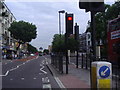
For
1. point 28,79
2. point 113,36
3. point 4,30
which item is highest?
point 4,30

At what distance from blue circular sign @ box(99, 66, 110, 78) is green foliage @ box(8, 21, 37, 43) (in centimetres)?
7417

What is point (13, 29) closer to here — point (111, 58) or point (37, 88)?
point (111, 58)

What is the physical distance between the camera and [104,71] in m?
8.07

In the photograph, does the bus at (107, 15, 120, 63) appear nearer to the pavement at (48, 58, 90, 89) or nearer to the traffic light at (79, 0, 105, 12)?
the pavement at (48, 58, 90, 89)

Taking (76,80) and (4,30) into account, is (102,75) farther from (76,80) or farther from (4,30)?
(4,30)

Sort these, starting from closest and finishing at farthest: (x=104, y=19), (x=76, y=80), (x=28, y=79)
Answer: (x=76, y=80) < (x=28, y=79) < (x=104, y=19)

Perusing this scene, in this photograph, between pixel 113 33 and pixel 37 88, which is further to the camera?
pixel 113 33

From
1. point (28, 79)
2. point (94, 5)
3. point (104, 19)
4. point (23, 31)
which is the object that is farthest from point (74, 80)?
point (23, 31)

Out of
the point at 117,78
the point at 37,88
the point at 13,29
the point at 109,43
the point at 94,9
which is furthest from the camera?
the point at 13,29

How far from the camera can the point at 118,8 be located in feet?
138

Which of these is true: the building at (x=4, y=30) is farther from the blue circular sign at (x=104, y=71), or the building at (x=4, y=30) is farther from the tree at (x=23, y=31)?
the blue circular sign at (x=104, y=71)

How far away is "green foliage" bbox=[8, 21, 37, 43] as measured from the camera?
80875 mm

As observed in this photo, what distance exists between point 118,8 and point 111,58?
22.3m

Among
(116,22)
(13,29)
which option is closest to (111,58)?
(116,22)
